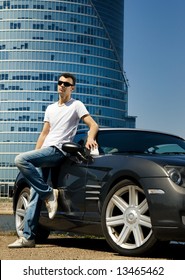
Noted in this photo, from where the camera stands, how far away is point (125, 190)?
5.74 metres

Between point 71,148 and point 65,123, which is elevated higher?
point 65,123

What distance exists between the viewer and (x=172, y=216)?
5230mm

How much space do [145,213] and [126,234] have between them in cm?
27

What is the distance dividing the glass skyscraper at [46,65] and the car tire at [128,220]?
12448cm

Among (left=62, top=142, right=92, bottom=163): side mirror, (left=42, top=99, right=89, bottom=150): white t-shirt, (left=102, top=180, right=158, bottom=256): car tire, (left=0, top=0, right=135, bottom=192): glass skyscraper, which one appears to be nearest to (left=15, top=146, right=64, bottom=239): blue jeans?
(left=42, top=99, right=89, bottom=150): white t-shirt

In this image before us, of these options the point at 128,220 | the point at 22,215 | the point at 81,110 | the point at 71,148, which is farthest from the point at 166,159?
the point at 22,215

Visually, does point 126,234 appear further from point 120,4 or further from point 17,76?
point 120,4

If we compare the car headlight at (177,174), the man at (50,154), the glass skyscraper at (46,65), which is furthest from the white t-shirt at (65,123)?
the glass skyscraper at (46,65)

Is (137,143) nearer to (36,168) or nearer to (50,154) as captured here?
(50,154)

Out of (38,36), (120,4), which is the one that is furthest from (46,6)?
(120,4)

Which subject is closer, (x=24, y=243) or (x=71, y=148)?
(x=71, y=148)

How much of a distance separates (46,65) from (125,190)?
5144 inches

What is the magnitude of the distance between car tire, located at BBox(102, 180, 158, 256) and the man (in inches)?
32.0

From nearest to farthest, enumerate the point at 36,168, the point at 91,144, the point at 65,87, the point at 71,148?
the point at 91,144 < the point at 71,148 < the point at 36,168 < the point at 65,87
